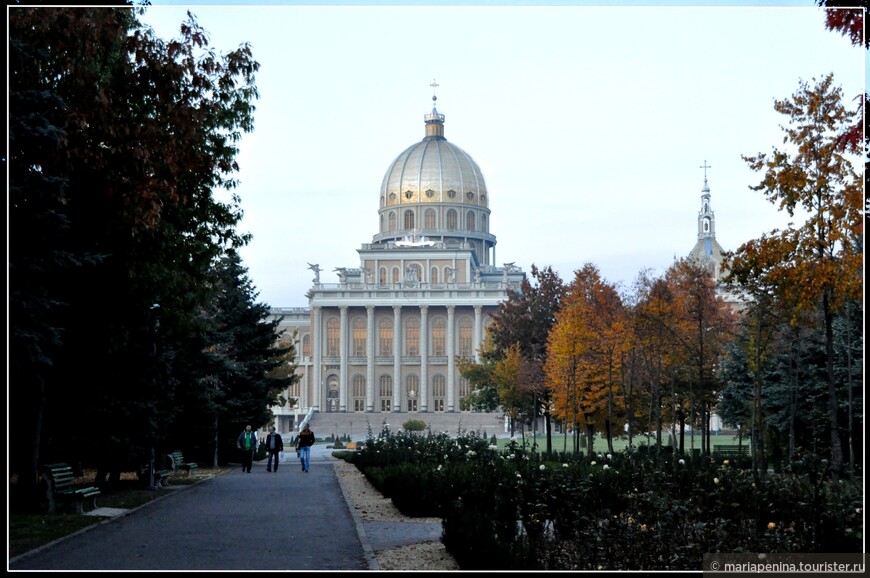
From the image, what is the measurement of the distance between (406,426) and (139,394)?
63.7 m

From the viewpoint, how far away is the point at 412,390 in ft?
386

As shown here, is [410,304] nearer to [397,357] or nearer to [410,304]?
[410,304]

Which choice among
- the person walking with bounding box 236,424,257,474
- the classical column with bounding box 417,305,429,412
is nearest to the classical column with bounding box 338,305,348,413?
the classical column with bounding box 417,305,429,412

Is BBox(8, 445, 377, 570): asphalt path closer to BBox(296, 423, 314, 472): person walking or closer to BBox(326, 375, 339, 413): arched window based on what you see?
BBox(296, 423, 314, 472): person walking

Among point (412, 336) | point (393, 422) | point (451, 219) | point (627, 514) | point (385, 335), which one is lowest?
point (393, 422)

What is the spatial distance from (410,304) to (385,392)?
888cm

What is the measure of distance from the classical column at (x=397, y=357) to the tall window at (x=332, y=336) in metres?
5.96

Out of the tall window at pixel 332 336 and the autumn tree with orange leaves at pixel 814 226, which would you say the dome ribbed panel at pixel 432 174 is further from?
the autumn tree with orange leaves at pixel 814 226

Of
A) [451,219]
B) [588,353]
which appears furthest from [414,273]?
[588,353]

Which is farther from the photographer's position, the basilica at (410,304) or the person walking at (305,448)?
the basilica at (410,304)

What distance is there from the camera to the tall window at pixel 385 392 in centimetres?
11750

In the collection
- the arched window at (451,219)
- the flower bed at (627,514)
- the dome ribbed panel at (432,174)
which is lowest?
the flower bed at (627,514)

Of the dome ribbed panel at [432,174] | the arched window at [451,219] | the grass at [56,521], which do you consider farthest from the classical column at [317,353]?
the grass at [56,521]

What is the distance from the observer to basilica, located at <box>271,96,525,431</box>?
117 metres
